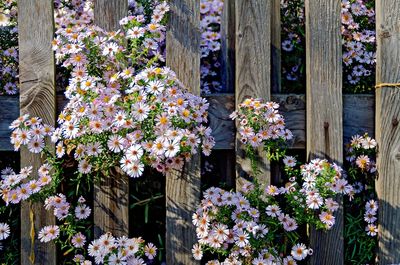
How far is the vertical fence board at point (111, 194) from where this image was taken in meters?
2.65

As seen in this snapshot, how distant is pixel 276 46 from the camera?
288 cm

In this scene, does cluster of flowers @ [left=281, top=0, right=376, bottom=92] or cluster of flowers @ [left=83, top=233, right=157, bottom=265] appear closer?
cluster of flowers @ [left=83, top=233, right=157, bottom=265]

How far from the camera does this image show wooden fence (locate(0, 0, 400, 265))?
2641mm

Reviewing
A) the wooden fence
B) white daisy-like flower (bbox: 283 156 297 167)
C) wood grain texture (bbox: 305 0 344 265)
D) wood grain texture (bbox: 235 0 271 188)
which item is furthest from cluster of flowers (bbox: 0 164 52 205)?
wood grain texture (bbox: 305 0 344 265)

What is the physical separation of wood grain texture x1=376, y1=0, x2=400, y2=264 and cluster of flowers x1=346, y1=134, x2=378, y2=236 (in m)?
0.04

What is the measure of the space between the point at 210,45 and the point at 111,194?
3.05ft

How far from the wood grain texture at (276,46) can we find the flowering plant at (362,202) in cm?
42

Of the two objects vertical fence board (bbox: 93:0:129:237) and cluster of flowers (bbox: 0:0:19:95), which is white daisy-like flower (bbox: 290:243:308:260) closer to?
vertical fence board (bbox: 93:0:129:237)

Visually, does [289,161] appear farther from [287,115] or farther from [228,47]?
[228,47]

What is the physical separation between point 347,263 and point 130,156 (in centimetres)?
112

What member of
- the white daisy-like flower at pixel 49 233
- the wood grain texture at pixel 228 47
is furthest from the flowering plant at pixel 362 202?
the white daisy-like flower at pixel 49 233

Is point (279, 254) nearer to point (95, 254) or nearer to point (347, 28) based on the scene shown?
point (95, 254)

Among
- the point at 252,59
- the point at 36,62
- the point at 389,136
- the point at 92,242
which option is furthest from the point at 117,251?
the point at 389,136

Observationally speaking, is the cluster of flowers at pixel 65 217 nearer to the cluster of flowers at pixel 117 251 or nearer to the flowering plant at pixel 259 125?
the cluster of flowers at pixel 117 251
